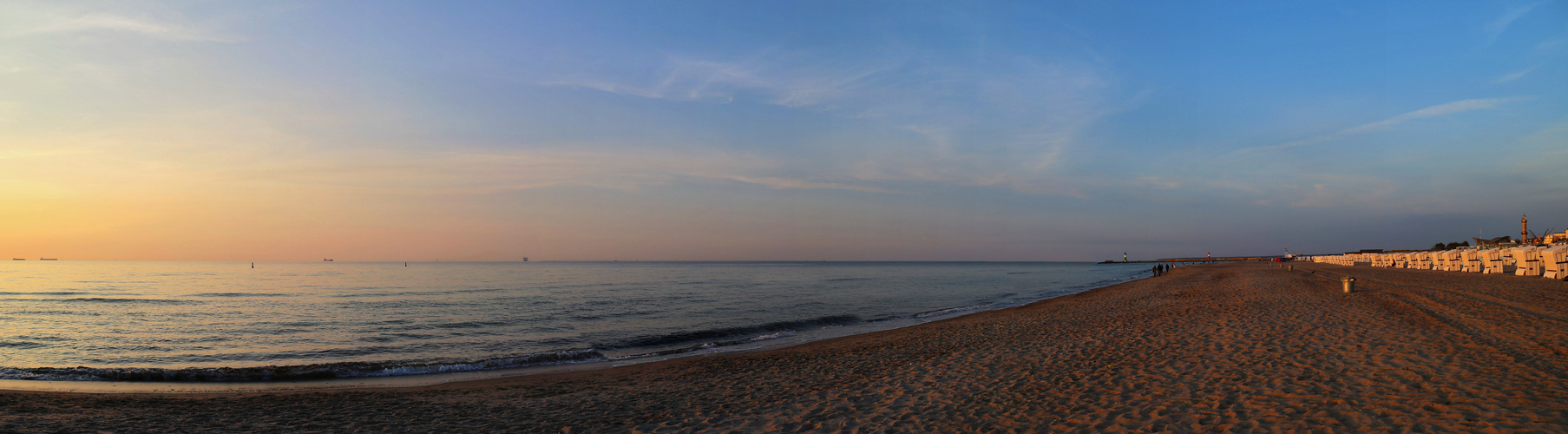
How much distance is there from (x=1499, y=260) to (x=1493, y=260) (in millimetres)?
358

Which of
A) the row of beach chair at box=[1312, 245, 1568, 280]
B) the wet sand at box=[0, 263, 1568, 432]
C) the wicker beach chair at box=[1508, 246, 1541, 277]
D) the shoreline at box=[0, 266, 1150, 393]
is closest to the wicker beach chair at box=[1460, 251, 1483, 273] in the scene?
the row of beach chair at box=[1312, 245, 1568, 280]

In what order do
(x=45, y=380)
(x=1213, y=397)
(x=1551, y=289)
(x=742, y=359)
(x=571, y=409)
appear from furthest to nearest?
(x=1551, y=289), (x=742, y=359), (x=45, y=380), (x=571, y=409), (x=1213, y=397)

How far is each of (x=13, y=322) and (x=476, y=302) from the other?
15739 mm

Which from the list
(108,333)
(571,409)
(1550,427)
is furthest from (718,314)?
(1550,427)

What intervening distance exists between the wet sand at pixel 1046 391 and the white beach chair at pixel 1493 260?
2369 centimetres

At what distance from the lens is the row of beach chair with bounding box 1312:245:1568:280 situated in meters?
23.3

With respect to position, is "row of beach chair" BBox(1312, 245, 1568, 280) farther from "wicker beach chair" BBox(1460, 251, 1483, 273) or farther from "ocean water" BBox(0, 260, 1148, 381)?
"ocean water" BBox(0, 260, 1148, 381)

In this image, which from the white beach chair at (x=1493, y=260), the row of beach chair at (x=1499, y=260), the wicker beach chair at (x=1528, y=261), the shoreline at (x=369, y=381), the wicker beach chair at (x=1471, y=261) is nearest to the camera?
the shoreline at (x=369, y=381)

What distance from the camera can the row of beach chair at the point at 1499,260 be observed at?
2333 cm

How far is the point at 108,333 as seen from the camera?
19.4 metres

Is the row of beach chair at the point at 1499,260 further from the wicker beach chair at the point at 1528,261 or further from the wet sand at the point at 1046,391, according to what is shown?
the wet sand at the point at 1046,391

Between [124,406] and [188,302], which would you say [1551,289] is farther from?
[188,302]

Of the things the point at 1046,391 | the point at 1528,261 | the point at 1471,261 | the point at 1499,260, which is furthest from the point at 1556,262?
the point at 1046,391

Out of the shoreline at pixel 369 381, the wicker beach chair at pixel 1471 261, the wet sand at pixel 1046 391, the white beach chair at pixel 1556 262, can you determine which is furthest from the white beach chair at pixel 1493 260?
the shoreline at pixel 369 381
